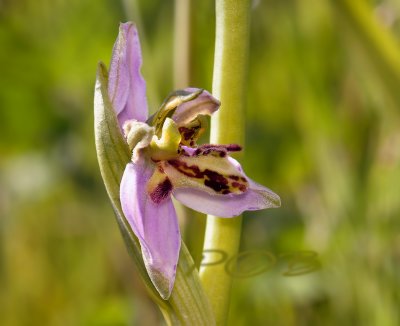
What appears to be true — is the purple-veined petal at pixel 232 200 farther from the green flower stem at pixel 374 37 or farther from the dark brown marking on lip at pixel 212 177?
the green flower stem at pixel 374 37

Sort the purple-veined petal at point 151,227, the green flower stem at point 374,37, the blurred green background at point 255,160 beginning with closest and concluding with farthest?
the purple-veined petal at point 151,227 → the green flower stem at point 374,37 → the blurred green background at point 255,160

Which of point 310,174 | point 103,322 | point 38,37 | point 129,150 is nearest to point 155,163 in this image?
point 129,150

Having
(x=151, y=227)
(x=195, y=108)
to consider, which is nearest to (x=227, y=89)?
(x=195, y=108)

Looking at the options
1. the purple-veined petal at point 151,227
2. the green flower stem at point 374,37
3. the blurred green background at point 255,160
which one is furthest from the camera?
the blurred green background at point 255,160

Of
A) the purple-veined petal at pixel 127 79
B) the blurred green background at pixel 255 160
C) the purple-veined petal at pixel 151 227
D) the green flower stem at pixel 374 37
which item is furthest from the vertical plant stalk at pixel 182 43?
the purple-veined petal at pixel 151 227

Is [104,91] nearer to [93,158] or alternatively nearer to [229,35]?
[229,35]

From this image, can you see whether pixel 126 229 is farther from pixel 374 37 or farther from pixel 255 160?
pixel 255 160
